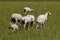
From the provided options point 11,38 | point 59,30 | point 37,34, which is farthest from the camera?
point 59,30

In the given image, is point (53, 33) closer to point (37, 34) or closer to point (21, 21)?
point (37, 34)

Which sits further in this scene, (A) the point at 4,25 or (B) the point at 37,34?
(A) the point at 4,25

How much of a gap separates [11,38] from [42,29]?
6.86 ft

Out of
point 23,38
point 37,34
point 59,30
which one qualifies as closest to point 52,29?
point 59,30

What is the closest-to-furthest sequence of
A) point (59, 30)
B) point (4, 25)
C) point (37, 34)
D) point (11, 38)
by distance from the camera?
point (11, 38) < point (37, 34) < point (59, 30) < point (4, 25)

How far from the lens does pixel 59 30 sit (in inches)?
407

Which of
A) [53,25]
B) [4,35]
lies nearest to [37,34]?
[4,35]

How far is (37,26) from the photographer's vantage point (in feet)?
34.8

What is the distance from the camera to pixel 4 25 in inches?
441

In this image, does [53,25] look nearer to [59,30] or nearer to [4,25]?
[59,30]

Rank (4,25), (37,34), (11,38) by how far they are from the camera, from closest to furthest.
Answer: (11,38)
(37,34)
(4,25)

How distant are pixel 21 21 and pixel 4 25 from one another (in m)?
1.07

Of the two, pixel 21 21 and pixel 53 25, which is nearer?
pixel 21 21

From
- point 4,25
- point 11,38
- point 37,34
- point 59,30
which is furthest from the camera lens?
point 4,25
